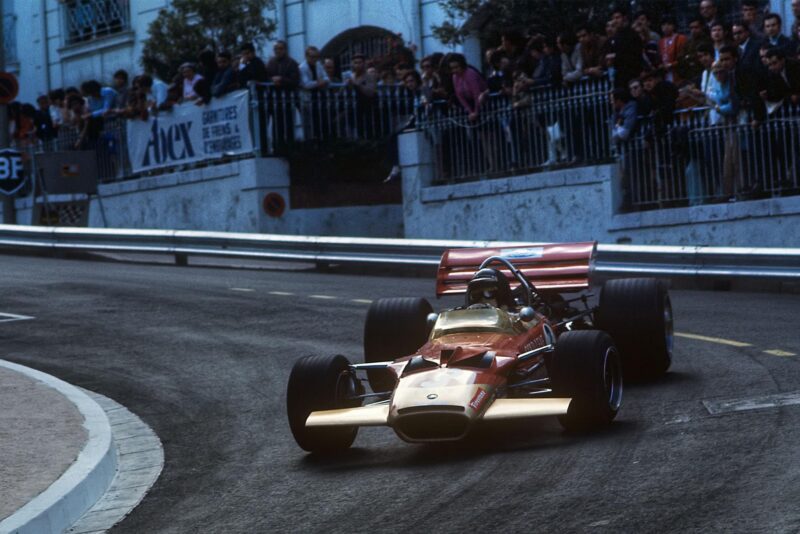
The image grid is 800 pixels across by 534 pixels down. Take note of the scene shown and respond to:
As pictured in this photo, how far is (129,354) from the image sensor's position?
44.3 feet

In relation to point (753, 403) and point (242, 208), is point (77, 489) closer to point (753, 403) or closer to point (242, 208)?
point (753, 403)

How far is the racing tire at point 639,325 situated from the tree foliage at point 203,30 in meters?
21.1

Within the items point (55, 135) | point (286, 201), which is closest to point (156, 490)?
point (286, 201)

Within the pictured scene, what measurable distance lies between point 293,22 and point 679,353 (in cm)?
2080

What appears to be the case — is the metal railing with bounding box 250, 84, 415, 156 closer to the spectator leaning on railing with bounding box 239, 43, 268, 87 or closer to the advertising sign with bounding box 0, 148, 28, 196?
the spectator leaning on railing with bounding box 239, 43, 268, 87

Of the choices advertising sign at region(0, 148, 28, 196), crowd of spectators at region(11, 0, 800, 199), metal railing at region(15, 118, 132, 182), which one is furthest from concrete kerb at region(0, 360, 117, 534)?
metal railing at region(15, 118, 132, 182)

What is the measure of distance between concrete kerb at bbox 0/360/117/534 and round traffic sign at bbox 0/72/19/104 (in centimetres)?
1673

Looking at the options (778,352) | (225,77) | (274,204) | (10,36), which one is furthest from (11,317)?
(10,36)

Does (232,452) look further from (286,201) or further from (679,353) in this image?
(286,201)

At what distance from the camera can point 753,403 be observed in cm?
929

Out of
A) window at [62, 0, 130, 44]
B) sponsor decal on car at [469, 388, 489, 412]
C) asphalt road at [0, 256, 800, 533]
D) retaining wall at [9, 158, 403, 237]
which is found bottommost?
asphalt road at [0, 256, 800, 533]

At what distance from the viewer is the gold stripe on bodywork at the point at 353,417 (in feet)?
28.2

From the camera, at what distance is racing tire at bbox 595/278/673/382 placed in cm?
1069

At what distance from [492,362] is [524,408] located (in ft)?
1.75
